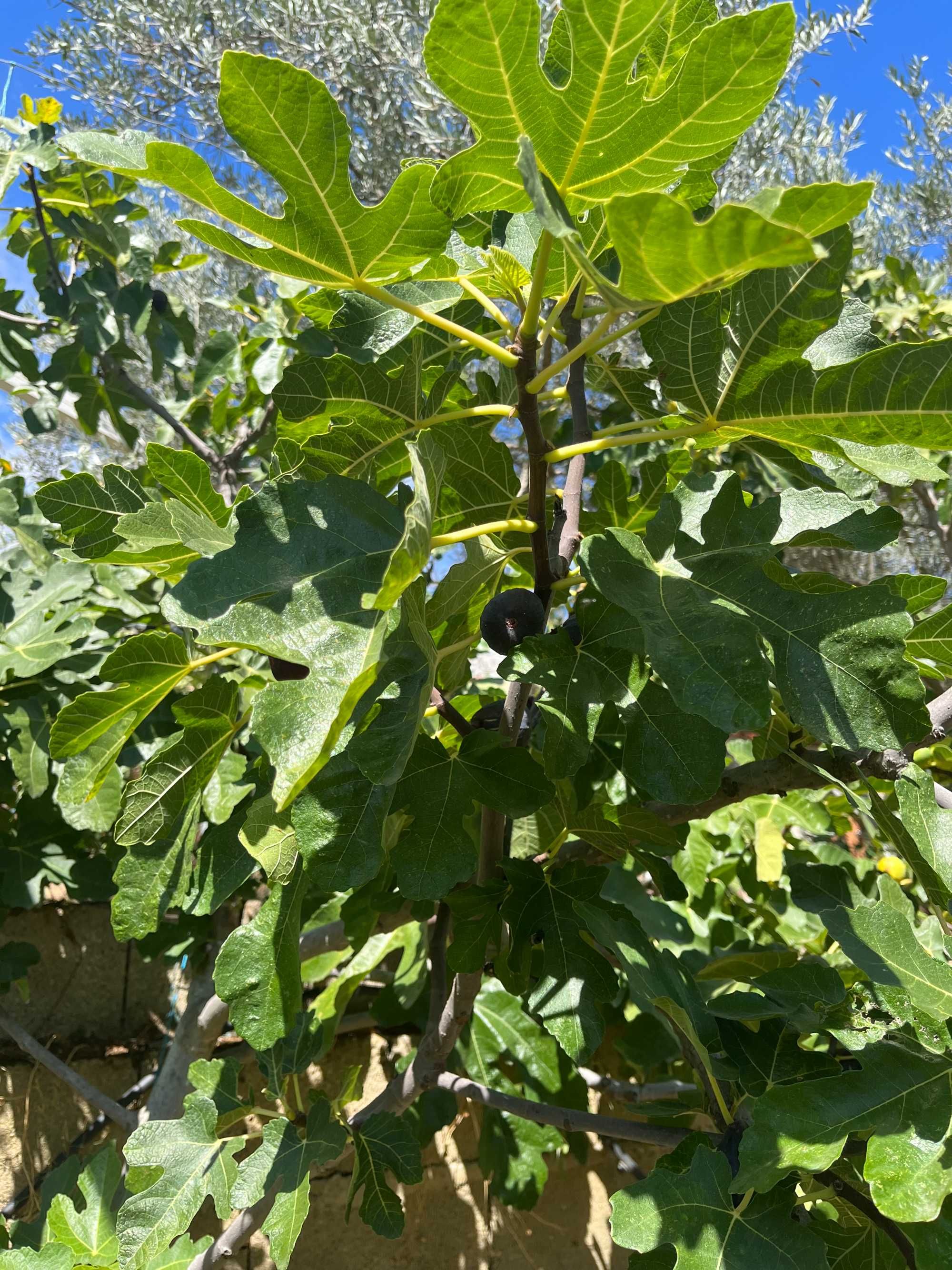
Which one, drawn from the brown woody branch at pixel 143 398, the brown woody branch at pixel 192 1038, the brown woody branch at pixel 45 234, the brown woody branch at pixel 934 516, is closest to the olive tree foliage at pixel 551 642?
the brown woody branch at pixel 192 1038

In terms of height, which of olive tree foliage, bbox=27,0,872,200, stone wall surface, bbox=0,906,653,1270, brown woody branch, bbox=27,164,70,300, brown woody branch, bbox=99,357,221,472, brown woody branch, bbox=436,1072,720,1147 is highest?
olive tree foliage, bbox=27,0,872,200

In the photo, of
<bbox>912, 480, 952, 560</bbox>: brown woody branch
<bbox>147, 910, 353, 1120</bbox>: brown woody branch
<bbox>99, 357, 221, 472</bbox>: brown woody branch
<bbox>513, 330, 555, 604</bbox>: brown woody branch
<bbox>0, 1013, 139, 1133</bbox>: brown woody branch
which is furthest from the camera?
<bbox>912, 480, 952, 560</bbox>: brown woody branch

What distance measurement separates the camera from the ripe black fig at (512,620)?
31.0 inches

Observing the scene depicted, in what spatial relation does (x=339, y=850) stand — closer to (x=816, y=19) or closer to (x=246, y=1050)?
(x=246, y=1050)

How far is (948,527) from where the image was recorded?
9.32 ft

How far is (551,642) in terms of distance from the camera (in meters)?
0.77

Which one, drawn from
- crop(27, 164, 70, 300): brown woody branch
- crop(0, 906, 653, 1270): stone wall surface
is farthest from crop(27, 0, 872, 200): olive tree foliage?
crop(0, 906, 653, 1270): stone wall surface

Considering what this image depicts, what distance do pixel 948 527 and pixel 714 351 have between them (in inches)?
96.0

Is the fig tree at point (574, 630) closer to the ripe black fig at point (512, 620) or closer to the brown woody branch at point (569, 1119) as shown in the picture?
the ripe black fig at point (512, 620)

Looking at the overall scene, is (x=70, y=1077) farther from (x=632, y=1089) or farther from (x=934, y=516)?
(x=934, y=516)

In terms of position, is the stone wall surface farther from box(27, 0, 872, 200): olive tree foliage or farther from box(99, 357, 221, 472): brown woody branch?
box(27, 0, 872, 200): olive tree foliage

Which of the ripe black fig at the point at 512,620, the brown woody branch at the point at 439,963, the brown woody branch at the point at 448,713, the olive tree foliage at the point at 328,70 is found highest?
the olive tree foliage at the point at 328,70

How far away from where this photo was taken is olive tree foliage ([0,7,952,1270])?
1.96 feet

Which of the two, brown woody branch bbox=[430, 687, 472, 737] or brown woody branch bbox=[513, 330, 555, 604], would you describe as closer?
brown woody branch bbox=[513, 330, 555, 604]
